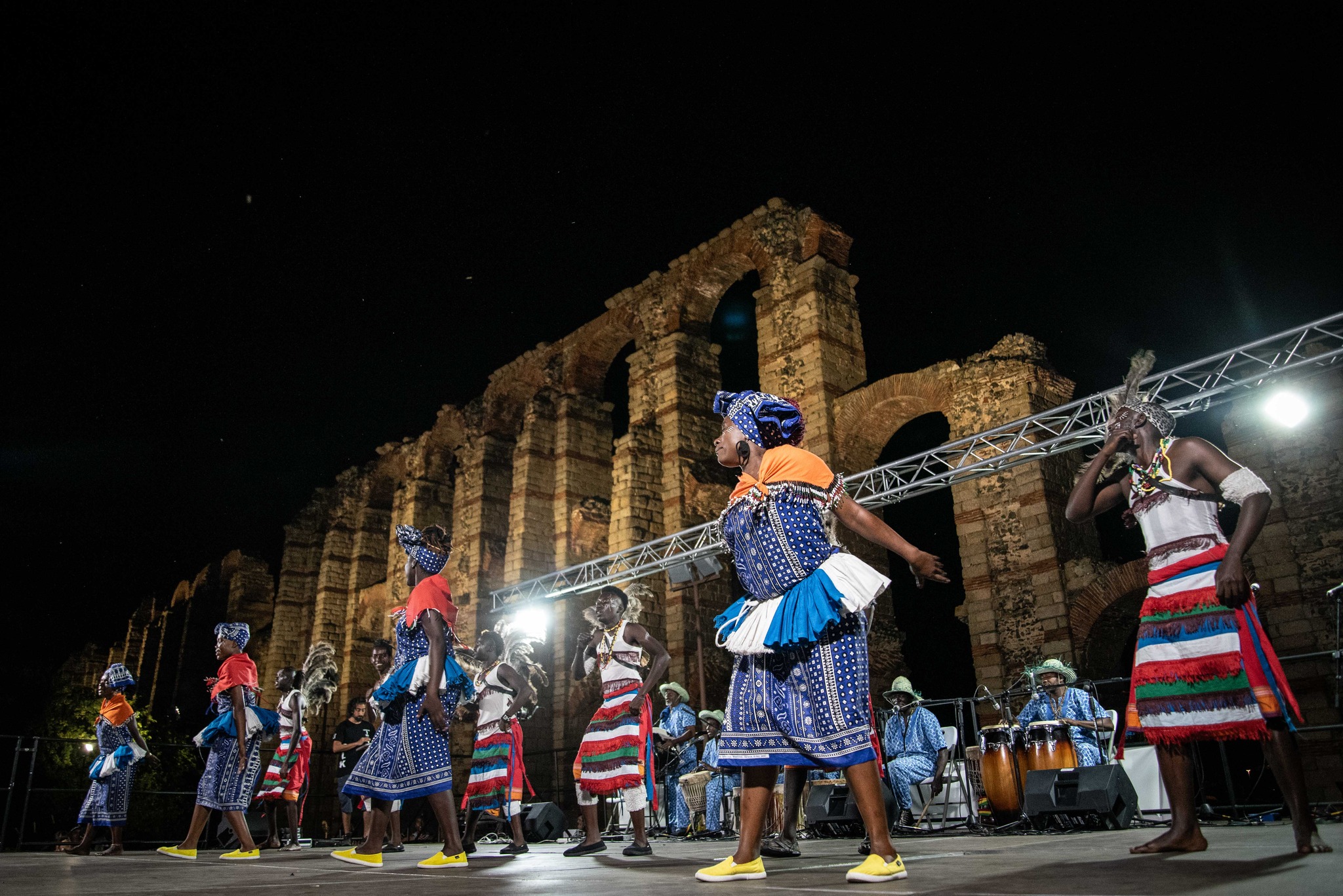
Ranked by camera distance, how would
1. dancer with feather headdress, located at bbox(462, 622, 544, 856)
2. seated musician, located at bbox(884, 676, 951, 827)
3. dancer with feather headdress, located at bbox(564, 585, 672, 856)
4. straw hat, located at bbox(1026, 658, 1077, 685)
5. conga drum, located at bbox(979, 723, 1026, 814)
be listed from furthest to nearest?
straw hat, located at bbox(1026, 658, 1077, 685), seated musician, located at bbox(884, 676, 951, 827), conga drum, located at bbox(979, 723, 1026, 814), dancer with feather headdress, located at bbox(462, 622, 544, 856), dancer with feather headdress, located at bbox(564, 585, 672, 856)

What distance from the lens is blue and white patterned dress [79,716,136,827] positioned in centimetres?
738

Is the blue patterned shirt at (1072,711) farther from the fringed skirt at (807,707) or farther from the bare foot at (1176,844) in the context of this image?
the fringed skirt at (807,707)

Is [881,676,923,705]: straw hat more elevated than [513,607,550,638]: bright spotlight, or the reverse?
[513,607,550,638]: bright spotlight

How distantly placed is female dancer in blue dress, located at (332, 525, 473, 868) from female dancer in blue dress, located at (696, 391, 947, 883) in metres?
1.88

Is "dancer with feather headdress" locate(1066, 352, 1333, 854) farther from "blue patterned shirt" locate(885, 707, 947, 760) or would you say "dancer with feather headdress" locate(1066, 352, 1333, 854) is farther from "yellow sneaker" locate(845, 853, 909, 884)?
"blue patterned shirt" locate(885, 707, 947, 760)

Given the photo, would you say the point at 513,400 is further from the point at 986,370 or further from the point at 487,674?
the point at 487,674

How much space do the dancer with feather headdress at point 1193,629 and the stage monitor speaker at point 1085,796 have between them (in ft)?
9.46

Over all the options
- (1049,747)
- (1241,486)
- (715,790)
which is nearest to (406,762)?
(1241,486)

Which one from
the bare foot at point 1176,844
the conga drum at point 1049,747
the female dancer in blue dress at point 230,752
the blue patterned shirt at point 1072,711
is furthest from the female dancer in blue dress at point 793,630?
the blue patterned shirt at point 1072,711

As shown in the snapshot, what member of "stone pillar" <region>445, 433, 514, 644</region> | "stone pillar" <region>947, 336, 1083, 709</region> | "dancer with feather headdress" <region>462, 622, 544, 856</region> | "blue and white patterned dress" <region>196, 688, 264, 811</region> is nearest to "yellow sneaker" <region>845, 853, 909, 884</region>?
"dancer with feather headdress" <region>462, 622, 544, 856</region>

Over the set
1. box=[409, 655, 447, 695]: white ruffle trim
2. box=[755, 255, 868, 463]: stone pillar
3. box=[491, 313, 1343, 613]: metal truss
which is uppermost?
box=[755, 255, 868, 463]: stone pillar

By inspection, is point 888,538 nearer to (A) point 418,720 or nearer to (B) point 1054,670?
(A) point 418,720

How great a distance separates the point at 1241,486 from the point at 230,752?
20.7 ft

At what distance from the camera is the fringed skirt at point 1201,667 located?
3336mm
